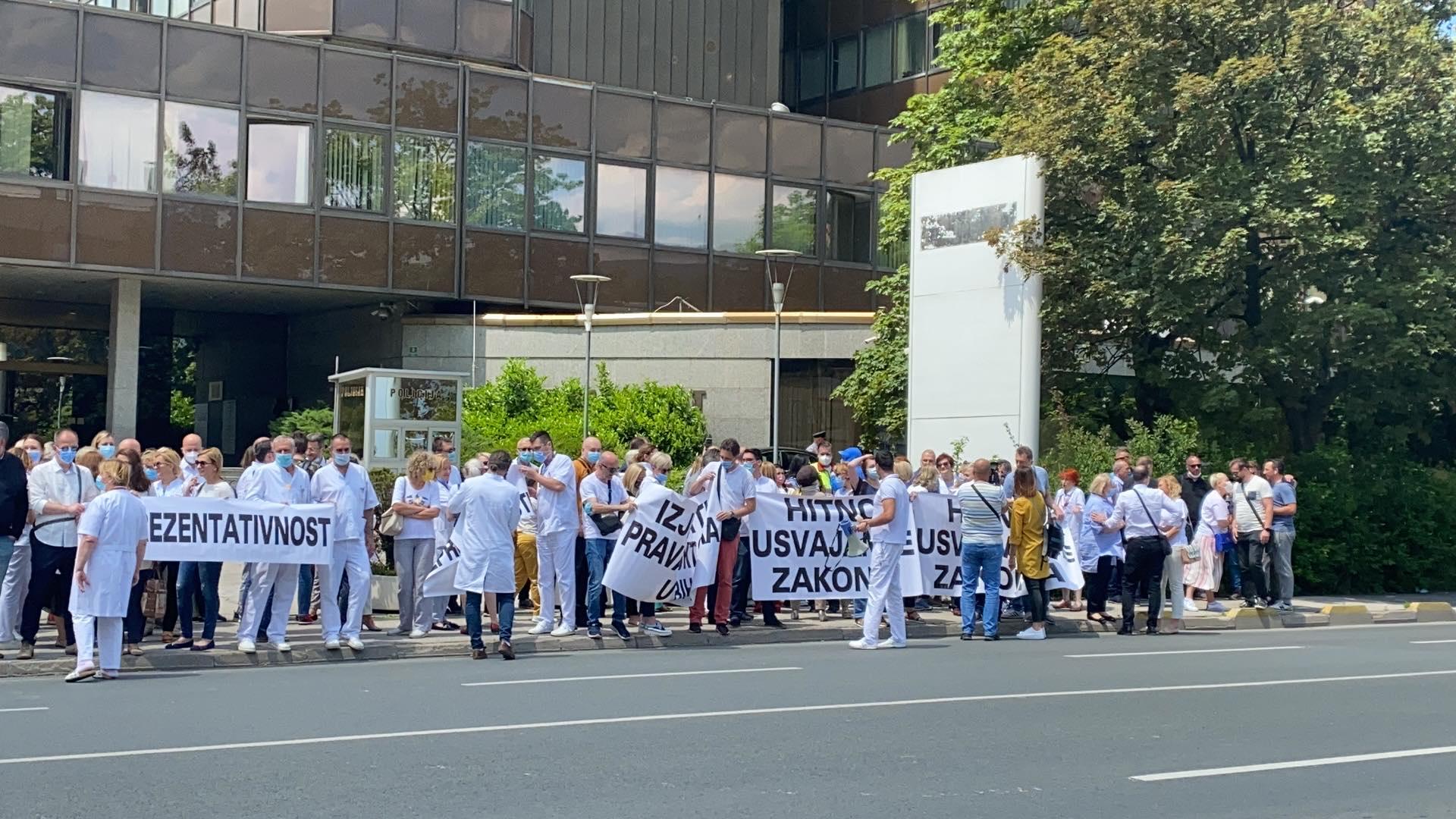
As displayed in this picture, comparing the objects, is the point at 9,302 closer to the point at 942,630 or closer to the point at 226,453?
the point at 226,453

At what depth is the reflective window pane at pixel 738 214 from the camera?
36938mm

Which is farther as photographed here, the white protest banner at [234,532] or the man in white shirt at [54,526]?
the white protest banner at [234,532]

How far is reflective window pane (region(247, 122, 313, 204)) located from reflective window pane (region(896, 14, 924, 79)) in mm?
17655

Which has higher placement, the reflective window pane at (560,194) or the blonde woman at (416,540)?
the reflective window pane at (560,194)

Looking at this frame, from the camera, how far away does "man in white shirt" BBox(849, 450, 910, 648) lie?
15.5 metres

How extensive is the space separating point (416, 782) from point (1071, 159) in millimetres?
18634

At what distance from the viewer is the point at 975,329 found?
23.4 metres

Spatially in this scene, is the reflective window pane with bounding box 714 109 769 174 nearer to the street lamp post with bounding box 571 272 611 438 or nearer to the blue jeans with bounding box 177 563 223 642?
the street lamp post with bounding box 571 272 611 438

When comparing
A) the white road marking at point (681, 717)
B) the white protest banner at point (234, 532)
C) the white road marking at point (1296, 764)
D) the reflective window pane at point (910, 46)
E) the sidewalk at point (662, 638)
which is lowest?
the sidewalk at point (662, 638)

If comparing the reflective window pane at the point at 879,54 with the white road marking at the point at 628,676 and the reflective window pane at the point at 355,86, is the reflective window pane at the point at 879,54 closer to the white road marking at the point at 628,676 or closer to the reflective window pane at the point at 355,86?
the reflective window pane at the point at 355,86

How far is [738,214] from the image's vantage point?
3719 centimetres

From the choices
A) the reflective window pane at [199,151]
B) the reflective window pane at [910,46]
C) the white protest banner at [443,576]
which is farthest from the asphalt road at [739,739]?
the reflective window pane at [910,46]

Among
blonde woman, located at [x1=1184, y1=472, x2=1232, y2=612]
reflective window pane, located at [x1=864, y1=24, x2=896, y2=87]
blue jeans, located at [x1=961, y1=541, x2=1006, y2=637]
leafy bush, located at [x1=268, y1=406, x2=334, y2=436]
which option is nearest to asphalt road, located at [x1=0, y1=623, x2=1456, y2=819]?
blue jeans, located at [x1=961, y1=541, x2=1006, y2=637]

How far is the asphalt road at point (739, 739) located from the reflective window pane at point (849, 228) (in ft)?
80.4
